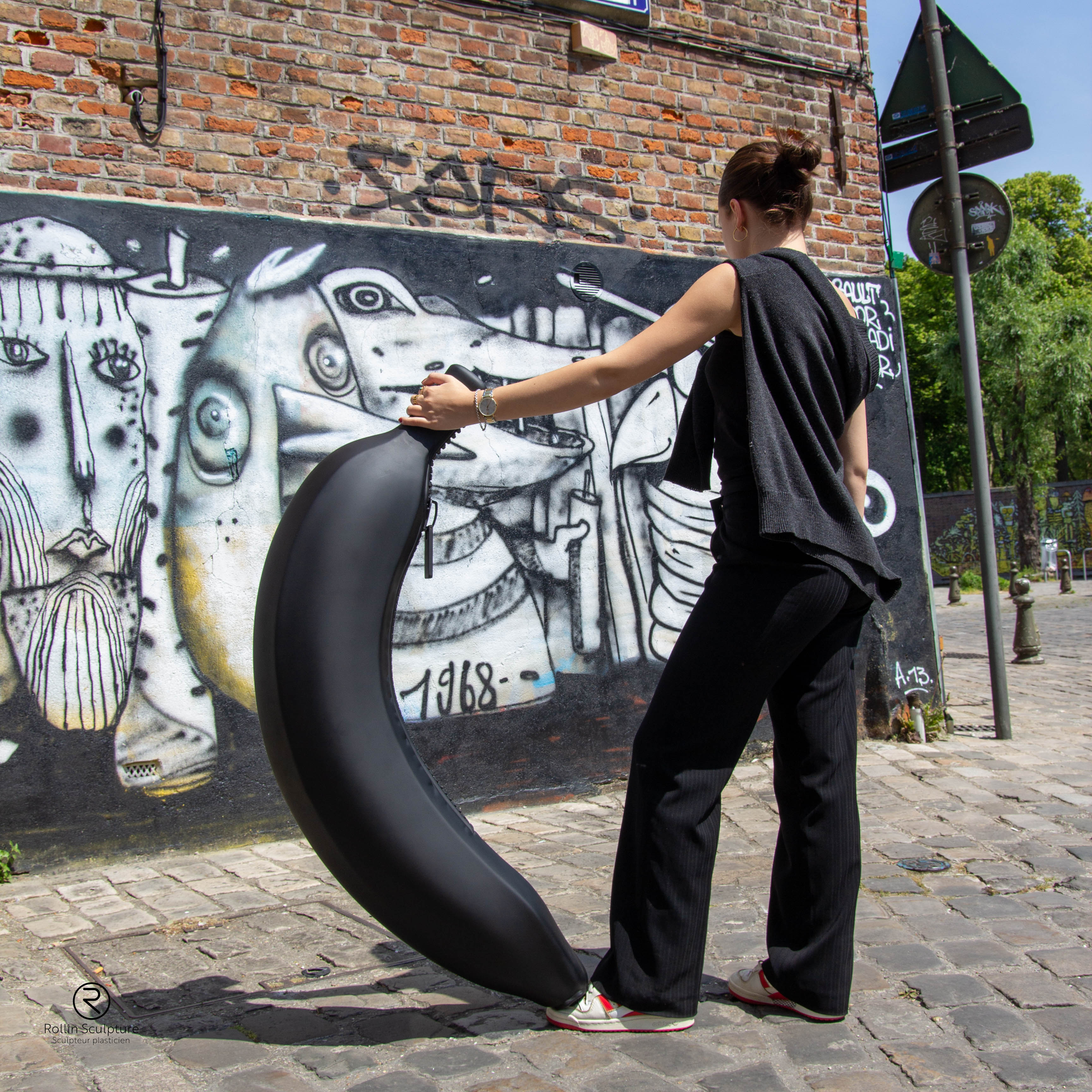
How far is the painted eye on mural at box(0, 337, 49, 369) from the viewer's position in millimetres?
3914

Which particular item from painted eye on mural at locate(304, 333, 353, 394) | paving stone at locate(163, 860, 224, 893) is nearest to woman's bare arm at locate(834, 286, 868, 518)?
painted eye on mural at locate(304, 333, 353, 394)

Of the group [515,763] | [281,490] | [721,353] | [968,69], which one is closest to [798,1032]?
[721,353]

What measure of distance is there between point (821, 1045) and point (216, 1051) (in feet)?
4.61

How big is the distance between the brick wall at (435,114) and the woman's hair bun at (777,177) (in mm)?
2552

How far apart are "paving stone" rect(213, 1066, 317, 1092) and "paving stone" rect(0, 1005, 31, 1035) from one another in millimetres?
643

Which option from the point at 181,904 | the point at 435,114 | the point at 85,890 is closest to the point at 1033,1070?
the point at 181,904

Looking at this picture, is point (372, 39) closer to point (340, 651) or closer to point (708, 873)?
point (340, 651)

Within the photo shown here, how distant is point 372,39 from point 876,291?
10.6 feet

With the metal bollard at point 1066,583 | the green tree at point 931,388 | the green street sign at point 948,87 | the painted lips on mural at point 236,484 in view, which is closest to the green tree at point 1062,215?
the green tree at point 931,388

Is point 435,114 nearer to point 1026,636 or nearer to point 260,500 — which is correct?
point 260,500

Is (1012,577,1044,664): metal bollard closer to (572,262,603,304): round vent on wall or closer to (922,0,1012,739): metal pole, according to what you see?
(922,0,1012,739): metal pole

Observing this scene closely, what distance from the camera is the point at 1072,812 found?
4.38 meters

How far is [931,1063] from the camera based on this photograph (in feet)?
7.30

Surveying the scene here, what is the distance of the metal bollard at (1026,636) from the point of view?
970 cm
